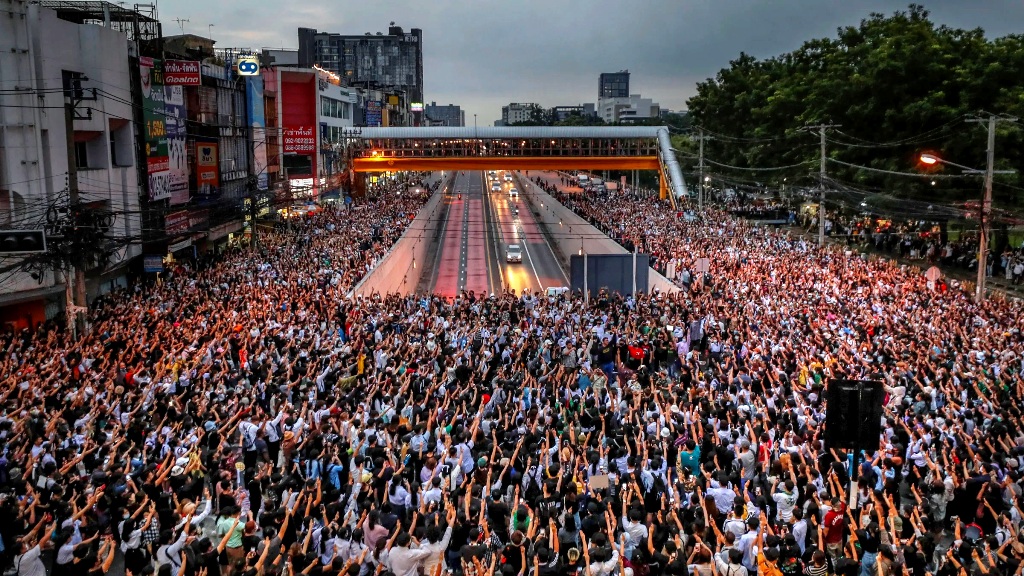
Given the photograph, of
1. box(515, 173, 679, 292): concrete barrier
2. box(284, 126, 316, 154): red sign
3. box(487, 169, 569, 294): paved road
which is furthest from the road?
box(284, 126, 316, 154): red sign

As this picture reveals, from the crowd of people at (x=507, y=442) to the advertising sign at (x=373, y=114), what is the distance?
80642 mm

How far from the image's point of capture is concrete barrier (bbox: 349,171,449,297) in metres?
29.9

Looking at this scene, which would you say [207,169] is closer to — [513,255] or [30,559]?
[513,255]

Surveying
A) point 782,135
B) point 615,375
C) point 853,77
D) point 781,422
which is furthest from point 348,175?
point 781,422

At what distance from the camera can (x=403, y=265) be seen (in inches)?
1607

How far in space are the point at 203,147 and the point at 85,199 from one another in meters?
13.0

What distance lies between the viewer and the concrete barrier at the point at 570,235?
108 feet

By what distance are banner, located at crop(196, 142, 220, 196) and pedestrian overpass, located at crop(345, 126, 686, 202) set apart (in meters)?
27.4

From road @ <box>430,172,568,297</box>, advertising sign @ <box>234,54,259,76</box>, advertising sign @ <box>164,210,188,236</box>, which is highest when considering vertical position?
advertising sign @ <box>234,54,259,76</box>

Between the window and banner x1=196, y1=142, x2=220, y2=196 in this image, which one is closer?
the window

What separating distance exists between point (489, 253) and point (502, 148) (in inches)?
838

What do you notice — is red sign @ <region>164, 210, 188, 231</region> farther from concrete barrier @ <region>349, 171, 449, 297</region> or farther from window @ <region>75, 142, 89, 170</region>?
concrete barrier @ <region>349, 171, 449, 297</region>

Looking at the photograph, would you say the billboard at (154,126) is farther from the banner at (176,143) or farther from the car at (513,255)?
the car at (513,255)

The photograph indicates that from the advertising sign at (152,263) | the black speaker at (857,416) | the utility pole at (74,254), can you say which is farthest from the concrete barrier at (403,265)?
the black speaker at (857,416)
